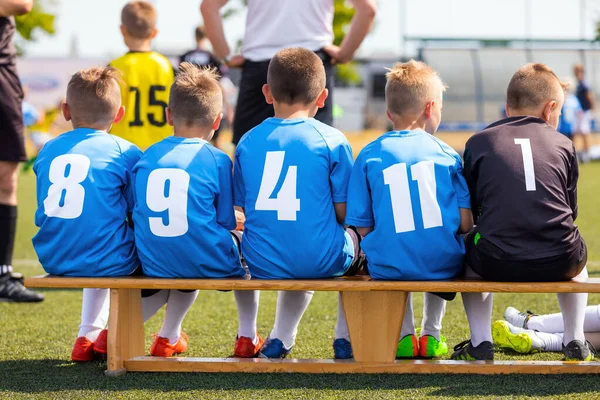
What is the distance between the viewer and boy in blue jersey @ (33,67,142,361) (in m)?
3.93

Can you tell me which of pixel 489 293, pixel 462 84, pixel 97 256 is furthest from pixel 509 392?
pixel 462 84

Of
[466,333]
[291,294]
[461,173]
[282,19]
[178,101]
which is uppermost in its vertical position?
[282,19]

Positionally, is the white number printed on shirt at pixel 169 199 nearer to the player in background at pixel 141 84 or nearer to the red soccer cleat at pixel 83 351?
the red soccer cleat at pixel 83 351

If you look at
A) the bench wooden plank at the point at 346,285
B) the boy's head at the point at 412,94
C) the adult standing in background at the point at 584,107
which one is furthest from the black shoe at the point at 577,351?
the adult standing in background at the point at 584,107

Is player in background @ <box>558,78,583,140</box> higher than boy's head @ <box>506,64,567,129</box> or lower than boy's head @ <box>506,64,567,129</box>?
lower

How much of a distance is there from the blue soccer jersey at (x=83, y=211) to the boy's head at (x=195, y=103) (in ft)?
1.06

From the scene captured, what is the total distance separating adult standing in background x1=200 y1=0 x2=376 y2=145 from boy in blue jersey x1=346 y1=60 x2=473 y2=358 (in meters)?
1.56

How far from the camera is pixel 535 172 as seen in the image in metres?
3.66

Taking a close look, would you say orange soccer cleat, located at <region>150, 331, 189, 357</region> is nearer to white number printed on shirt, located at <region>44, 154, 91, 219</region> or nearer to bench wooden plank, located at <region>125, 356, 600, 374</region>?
bench wooden plank, located at <region>125, 356, 600, 374</region>

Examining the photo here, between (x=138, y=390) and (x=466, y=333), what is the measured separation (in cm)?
181

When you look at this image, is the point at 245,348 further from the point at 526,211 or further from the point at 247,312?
the point at 526,211

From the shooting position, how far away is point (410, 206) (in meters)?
3.71

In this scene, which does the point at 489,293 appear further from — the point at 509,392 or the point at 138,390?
the point at 138,390

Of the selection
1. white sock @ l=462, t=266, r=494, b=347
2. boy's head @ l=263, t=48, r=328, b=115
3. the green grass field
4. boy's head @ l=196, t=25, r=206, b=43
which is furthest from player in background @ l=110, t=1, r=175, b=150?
boy's head @ l=196, t=25, r=206, b=43
